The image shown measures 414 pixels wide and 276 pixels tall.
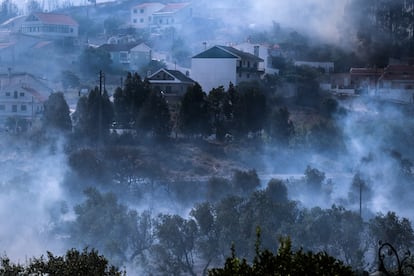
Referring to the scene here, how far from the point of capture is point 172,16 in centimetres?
2142

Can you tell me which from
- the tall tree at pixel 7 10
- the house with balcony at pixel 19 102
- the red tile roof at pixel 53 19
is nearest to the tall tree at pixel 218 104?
the house with balcony at pixel 19 102

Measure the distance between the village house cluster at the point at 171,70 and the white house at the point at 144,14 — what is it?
2565 millimetres

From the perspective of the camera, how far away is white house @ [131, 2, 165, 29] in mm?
22420

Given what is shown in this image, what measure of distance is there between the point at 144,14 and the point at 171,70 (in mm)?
9472

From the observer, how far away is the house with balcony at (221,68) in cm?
1365

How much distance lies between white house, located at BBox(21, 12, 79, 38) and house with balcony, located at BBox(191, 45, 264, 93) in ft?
20.0

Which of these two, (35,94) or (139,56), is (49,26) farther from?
(35,94)

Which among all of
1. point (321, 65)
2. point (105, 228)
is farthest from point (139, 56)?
point (105, 228)

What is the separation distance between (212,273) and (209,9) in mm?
20717

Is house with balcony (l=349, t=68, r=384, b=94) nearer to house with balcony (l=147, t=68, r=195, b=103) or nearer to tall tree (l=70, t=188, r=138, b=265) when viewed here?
house with balcony (l=147, t=68, r=195, b=103)

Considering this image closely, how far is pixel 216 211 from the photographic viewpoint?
7180 mm

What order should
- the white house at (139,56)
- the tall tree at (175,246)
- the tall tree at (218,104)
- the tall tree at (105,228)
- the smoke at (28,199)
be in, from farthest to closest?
the white house at (139,56) → the tall tree at (218,104) → the smoke at (28,199) → the tall tree at (105,228) → the tall tree at (175,246)

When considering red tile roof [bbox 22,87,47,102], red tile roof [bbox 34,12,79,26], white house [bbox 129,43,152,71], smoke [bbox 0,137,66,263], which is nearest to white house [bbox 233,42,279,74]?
white house [bbox 129,43,152,71]

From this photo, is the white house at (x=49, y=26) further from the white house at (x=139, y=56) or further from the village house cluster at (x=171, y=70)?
the white house at (x=139, y=56)
